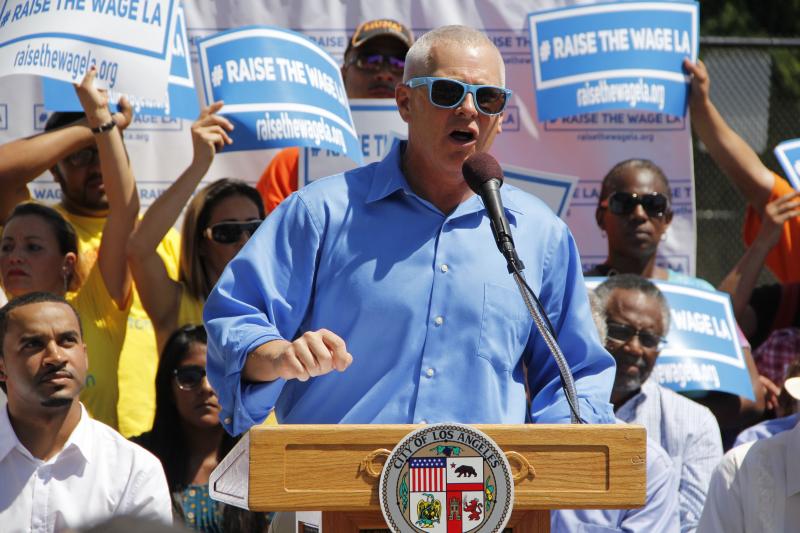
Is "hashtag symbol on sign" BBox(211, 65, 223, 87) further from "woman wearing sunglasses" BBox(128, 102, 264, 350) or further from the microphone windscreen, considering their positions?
the microphone windscreen

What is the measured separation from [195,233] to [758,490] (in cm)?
267

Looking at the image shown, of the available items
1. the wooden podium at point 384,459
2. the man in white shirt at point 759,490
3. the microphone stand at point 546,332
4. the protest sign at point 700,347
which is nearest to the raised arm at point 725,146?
the protest sign at point 700,347

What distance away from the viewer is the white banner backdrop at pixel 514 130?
20.9 ft

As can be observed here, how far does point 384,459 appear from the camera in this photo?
246 cm

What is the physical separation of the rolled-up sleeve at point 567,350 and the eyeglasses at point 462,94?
38 centimetres

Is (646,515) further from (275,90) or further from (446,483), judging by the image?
(275,90)

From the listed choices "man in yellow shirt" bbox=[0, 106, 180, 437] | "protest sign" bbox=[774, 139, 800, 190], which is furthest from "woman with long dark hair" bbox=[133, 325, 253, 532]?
"protest sign" bbox=[774, 139, 800, 190]

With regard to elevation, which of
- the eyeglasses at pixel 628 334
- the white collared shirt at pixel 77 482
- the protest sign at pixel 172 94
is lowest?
the white collared shirt at pixel 77 482

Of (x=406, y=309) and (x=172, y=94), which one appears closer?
(x=406, y=309)

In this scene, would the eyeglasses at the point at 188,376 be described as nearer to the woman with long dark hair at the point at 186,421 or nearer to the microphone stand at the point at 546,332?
the woman with long dark hair at the point at 186,421

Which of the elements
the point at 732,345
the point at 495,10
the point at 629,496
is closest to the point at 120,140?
the point at 495,10

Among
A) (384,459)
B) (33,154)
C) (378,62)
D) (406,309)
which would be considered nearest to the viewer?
(384,459)

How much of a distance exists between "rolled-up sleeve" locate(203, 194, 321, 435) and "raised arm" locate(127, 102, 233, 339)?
2189 millimetres

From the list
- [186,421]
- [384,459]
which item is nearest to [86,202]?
[186,421]
